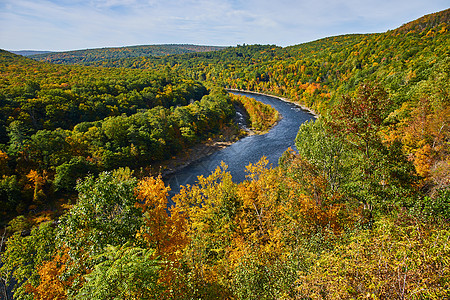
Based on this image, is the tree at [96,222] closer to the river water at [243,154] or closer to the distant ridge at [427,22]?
the river water at [243,154]

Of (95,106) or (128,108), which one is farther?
(128,108)

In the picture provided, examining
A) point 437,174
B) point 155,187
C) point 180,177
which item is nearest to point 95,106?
point 180,177

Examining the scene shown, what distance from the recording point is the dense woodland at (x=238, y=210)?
7.10 meters

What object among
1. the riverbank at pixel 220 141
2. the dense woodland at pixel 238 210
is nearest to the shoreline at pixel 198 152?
the riverbank at pixel 220 141

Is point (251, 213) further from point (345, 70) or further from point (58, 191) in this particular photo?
point (345, 70)

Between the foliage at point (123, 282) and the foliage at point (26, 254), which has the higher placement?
the foliage at point (123, 282)

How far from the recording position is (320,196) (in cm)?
2019

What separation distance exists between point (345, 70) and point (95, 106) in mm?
112003

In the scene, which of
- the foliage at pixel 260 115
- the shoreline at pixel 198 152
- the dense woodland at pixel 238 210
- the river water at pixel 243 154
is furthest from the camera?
the foliage at pixel 260 115

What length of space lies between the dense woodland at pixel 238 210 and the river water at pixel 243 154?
910 centimetres

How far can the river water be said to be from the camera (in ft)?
163

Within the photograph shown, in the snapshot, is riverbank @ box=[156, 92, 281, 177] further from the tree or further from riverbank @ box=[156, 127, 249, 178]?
the tree

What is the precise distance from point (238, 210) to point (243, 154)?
37.8 meters

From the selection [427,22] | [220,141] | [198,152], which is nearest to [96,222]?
[198,152]
